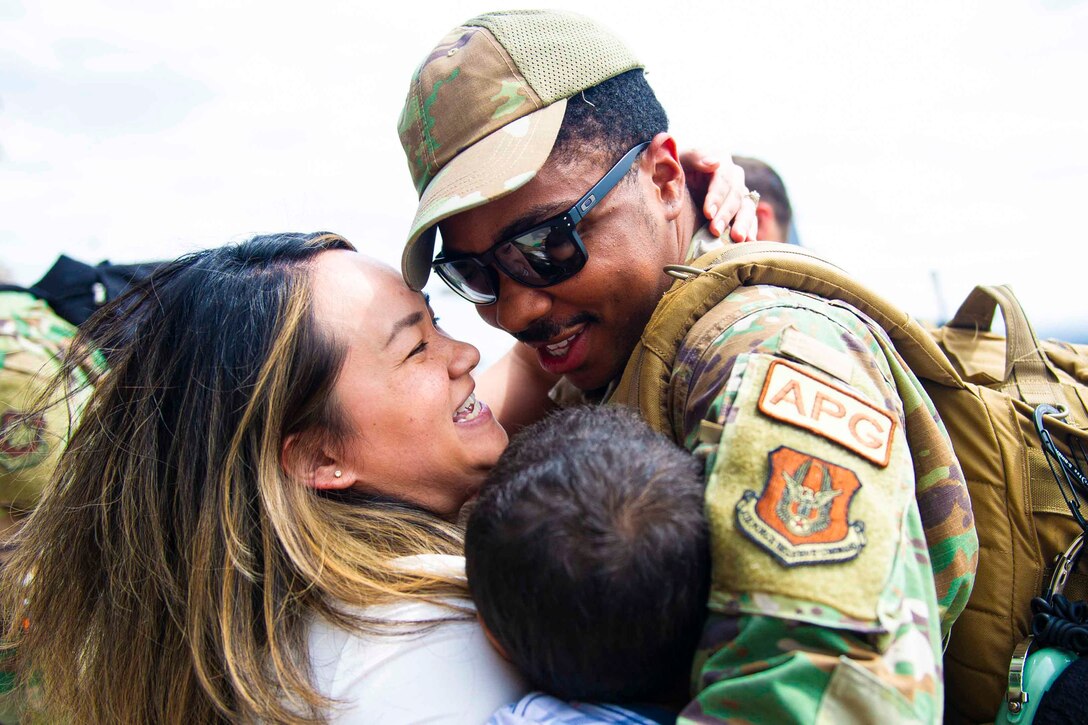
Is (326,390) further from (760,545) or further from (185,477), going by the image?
(760,545)

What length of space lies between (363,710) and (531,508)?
2.25 ft

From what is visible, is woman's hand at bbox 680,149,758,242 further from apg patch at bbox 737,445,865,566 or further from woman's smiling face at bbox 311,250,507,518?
apg patch at bbox 737,445,865,566

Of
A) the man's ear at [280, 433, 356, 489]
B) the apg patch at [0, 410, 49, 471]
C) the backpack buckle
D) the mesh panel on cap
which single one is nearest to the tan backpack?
the backpack buckle

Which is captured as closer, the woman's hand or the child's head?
the child's head

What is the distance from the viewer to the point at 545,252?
7.55ft

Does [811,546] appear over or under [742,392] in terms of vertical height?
under

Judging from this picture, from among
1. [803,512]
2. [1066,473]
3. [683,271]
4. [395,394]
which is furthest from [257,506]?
[1066,473]

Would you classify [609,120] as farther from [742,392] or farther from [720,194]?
[742,392]

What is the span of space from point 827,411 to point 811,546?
282 mm

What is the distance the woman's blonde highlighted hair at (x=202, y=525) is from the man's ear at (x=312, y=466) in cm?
2

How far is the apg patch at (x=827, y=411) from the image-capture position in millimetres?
1494

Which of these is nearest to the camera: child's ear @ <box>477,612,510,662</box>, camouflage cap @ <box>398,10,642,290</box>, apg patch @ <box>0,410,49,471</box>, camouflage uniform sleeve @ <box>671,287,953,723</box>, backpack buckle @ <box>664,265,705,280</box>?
camouflage uniform sleeve @ <box>671,287,953,723</box>

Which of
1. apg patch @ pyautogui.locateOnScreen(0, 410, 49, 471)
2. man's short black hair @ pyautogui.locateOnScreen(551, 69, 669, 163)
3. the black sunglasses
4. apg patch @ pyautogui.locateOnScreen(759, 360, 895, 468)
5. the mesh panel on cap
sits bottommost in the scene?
apg patch @ pyautogui.locateOnScreen(0, 410, 49, 471)

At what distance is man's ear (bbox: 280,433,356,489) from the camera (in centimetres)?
223
